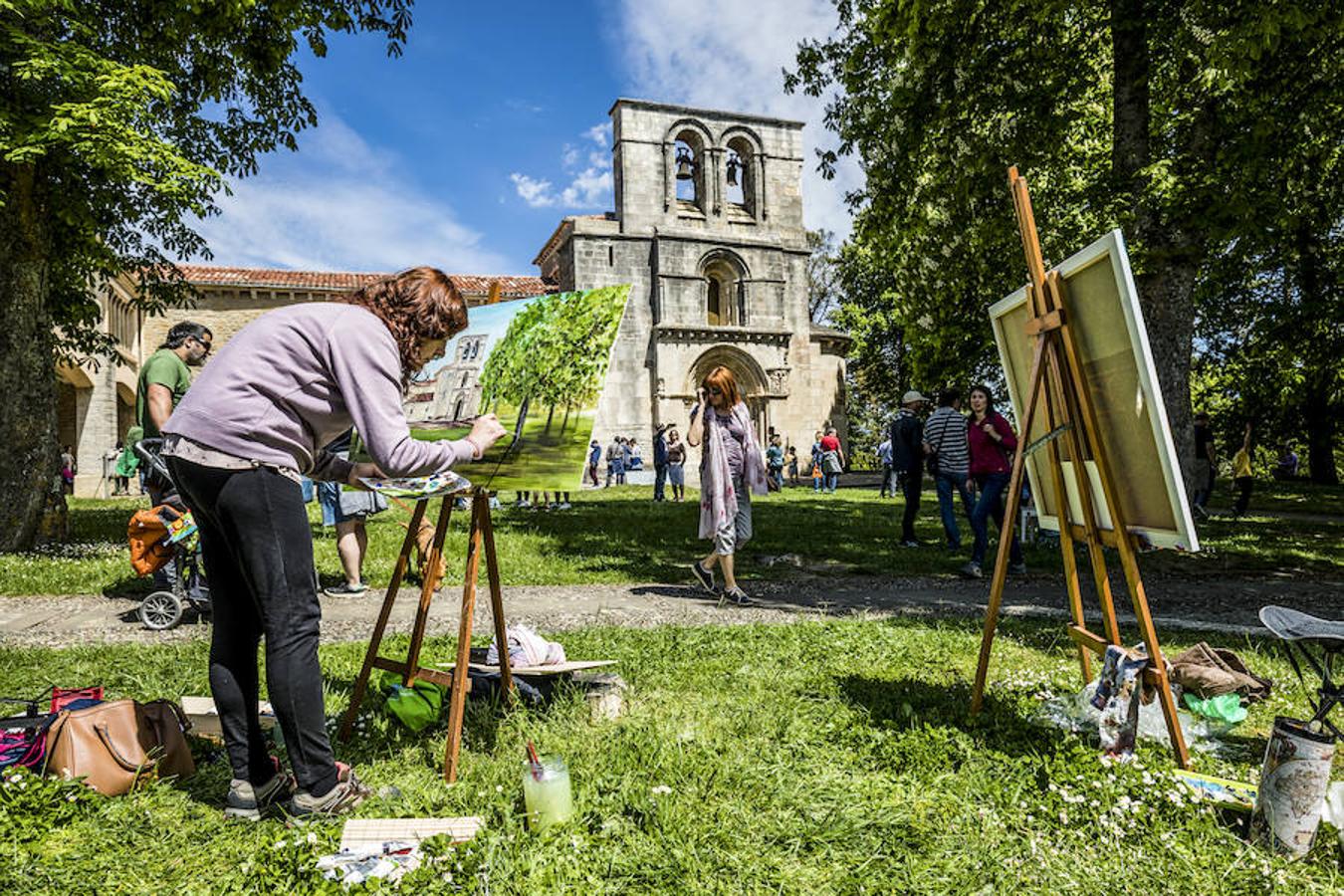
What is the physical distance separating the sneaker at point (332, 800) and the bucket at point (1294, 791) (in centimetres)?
293

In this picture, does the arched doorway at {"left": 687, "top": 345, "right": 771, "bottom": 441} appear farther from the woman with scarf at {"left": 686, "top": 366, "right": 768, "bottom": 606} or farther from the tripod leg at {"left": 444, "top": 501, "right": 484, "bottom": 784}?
the tripod leg at {"left": 444, "top": 501, "right": 484, "bottom": 784}

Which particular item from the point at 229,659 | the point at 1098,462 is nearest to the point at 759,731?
the point at 1098,462

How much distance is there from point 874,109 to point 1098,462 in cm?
869

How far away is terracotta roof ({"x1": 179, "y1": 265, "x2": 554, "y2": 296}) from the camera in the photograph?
33.3m

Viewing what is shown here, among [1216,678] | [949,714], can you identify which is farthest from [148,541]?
[1216,678]

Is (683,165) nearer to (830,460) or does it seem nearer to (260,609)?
(830,460)

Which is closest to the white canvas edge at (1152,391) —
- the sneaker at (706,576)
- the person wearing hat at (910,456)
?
the sneaker at (706,576)

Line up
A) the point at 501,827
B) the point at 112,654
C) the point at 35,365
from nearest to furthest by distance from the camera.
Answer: the point at 501,827, the point at 112,654, the point at 35,365

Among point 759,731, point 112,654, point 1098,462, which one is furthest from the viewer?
point 112,654

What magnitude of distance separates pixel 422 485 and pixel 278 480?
66 centimetres

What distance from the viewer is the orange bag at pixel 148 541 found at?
17.7 ft

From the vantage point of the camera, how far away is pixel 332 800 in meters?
2.66

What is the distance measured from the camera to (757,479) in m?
6.77

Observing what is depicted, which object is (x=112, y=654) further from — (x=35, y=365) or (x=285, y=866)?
(x=35, y=365)
